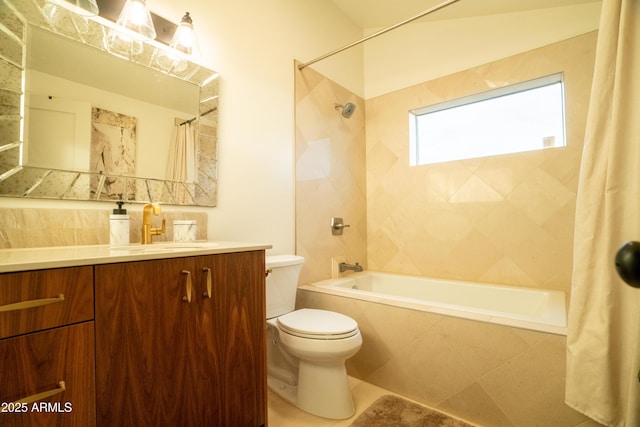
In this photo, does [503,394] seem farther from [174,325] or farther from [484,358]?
[174,325]

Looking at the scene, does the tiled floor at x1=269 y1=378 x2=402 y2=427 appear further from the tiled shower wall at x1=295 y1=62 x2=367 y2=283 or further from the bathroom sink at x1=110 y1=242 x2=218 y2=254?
the bathroom sink at x1=110 y1=242 x2=218 y2=254

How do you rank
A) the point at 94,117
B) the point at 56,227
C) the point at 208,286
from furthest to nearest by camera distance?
the point at 94,117 < the point at 56,227 < the point at 208,286

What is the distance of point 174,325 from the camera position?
90cm

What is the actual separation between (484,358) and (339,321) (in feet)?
2.33

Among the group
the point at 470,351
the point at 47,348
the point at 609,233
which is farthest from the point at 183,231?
the point at 609,233

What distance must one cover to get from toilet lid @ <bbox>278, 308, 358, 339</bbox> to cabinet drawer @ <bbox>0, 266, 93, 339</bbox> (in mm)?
900

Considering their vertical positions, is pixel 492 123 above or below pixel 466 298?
above

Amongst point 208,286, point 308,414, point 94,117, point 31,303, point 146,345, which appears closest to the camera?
point 31,303

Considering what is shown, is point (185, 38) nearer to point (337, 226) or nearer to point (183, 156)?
point (183, 156)

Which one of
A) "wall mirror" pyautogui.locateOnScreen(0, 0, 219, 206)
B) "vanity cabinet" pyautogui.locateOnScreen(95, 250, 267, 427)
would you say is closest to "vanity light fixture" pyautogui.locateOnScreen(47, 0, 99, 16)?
"wall mirror" pyautogui.locateOnScreen(0, 0, 219, 206)

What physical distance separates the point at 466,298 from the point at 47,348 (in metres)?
2.24

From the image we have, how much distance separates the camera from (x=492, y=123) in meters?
2.25

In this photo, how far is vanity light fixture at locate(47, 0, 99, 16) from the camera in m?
1.16

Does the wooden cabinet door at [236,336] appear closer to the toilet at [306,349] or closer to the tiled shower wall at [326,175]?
the toilet at [306,349]
